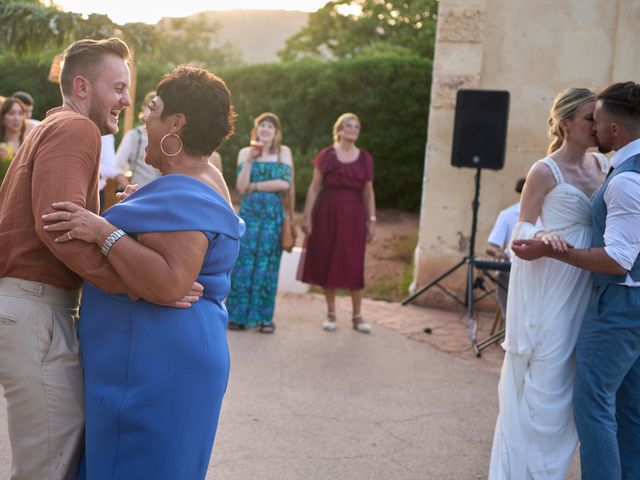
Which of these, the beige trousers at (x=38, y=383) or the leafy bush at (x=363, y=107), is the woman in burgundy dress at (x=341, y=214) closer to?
the beige trousers at (x=38, y=383)

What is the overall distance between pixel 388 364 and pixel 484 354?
1.11m

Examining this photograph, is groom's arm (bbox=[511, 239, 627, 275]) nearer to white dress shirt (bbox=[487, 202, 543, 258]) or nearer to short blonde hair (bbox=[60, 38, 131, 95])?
short blonde hair (bbox=[60, 38, 131, 95])

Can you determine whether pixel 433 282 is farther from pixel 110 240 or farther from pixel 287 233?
pixel 110 240

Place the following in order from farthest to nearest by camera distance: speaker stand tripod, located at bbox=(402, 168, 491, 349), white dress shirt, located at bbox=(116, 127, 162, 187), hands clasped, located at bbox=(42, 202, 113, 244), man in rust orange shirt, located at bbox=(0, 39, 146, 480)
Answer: speaker stand tripod, located at bbox=(402, 168, 491, 349) → white dress shirt, located at bbox=(116, 127, 162, 187) → man in rust orange shirt, located at bbox=(0, 39, 146, 480) → hands clasped, located at bbox=(42, 202, 113, 244)

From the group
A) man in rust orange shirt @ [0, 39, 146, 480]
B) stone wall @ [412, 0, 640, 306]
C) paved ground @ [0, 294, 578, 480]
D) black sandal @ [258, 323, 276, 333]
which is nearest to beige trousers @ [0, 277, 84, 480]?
man in rust orange shirt @ [0, 39, 146, 480]

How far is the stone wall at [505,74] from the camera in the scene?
9250 millimetres

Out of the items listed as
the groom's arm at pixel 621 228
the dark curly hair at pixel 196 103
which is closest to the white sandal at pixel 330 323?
A: the groom's arm at pixel 621 228

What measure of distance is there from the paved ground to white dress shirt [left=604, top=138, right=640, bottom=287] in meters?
1.65

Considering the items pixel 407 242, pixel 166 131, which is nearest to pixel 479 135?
pixel 407 242

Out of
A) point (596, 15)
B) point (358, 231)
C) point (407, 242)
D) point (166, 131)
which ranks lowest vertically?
point (407, 242)

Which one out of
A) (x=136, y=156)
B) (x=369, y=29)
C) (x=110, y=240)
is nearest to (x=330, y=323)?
(x=136, y=156)

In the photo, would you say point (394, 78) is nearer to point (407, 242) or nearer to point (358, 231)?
point (407, 242)

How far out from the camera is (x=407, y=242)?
46.6 feet

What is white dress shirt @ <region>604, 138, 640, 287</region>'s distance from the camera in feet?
10.9
